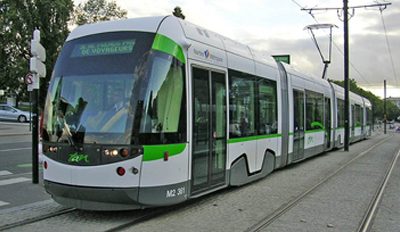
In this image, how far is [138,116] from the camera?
21.3 ft

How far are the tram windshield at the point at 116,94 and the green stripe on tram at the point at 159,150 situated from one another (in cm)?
8

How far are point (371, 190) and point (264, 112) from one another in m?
Answer: 3.04

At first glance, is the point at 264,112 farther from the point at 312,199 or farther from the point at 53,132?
the point at 53,132

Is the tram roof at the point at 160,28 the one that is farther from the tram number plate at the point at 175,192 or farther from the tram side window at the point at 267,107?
the tram side window at the point at 267,107

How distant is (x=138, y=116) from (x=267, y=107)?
536 centimetres

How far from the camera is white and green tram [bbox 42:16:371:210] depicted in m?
6.52

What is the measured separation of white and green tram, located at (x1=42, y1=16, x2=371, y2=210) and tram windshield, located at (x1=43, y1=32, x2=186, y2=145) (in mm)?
16

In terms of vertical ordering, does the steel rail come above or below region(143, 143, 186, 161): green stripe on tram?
below

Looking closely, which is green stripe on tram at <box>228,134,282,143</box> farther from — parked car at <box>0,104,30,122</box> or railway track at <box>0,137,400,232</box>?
parked car at <box>0,104,30,122</box>

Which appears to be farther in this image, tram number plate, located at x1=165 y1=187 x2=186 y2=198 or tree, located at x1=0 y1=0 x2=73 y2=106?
tree, located at x1=0 y1=0 x2=73 y2=106

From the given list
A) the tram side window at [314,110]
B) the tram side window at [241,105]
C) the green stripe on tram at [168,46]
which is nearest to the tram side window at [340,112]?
the tram side window at [314,110]

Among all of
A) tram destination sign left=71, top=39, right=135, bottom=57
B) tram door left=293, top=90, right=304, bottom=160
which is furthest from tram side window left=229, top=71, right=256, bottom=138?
tram door left=293, top=90, right=304, bottom=160

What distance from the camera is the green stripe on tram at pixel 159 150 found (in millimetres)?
6508

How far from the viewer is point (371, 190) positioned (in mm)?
10062
